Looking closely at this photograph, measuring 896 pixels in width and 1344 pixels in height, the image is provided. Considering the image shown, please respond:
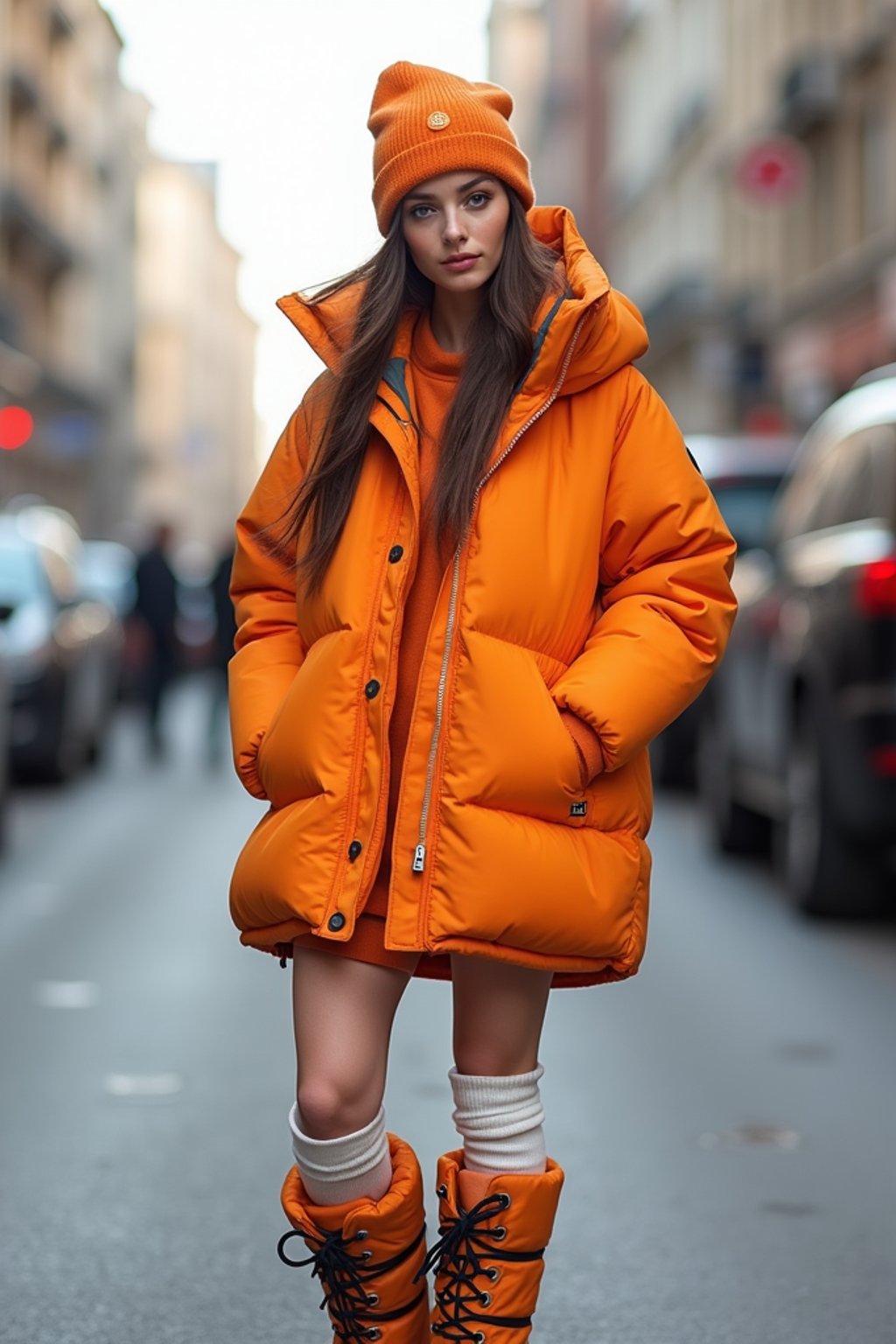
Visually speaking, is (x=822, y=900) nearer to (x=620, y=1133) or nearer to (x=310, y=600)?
(x=620, y=1133)

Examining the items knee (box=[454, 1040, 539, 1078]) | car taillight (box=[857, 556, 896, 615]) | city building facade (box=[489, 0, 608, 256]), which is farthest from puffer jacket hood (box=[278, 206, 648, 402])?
city building facade (box=[489, 0, 608, 256])

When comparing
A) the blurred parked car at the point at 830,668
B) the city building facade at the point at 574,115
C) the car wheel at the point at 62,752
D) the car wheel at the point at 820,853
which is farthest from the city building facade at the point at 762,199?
the car wheel at the point at 820,853

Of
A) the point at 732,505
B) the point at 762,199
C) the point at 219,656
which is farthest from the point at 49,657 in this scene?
the point at 762,199

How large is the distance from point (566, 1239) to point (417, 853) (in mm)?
1730

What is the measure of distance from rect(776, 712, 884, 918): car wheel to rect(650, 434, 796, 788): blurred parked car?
3.42m

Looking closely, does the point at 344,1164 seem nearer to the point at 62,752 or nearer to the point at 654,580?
the point at 654,580

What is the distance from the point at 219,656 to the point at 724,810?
667 centimetres

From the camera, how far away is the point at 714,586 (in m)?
3.37

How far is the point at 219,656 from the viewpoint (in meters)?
17.2

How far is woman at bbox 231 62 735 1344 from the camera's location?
318 centimetres

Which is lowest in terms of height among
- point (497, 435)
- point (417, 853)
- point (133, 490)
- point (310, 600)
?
point (133, 490)

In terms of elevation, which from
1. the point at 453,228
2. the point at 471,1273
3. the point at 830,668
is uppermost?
the point at 453,228

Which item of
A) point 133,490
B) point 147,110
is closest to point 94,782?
point 133,490

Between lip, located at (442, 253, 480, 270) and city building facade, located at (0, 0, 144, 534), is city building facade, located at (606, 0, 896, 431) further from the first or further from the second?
lip, located at (442, 253, 480, 270)
